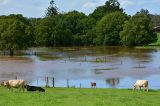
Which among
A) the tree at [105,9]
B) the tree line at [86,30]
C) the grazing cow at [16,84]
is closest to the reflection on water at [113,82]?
the grazing cow at [16,84]

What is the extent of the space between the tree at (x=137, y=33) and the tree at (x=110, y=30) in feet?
27.2

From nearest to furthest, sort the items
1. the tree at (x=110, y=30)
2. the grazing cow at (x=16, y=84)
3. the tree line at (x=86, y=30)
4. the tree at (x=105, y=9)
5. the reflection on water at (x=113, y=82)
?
the grazing cow at (x=16, y=84) → the reflection on water at (x=113, y=82) → the tree line at (x=86, y=30) → the tree at (x=110, y=30) → the tree at (x=105, y=9)

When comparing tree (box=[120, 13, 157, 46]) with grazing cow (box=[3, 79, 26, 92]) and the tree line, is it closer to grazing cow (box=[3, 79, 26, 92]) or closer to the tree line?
the tree line

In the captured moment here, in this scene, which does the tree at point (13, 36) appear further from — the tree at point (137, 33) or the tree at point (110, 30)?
the tree at point (110, 30)

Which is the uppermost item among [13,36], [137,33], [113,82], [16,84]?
[137,33]

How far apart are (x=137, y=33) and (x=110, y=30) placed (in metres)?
15.1

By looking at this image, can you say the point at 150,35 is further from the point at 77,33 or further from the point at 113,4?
the point at 113,4

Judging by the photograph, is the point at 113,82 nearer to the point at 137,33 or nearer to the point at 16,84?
→ the point at 16,84

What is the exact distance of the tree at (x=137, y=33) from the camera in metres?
131

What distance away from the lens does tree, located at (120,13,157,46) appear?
429ft

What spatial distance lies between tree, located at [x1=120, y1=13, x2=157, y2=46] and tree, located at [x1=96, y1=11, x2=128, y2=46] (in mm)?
8280

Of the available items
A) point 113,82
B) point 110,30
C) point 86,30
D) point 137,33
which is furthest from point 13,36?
point 86,30

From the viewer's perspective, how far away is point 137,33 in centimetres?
13125

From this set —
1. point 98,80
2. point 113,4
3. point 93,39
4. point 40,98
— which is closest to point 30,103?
A: point 40,98
